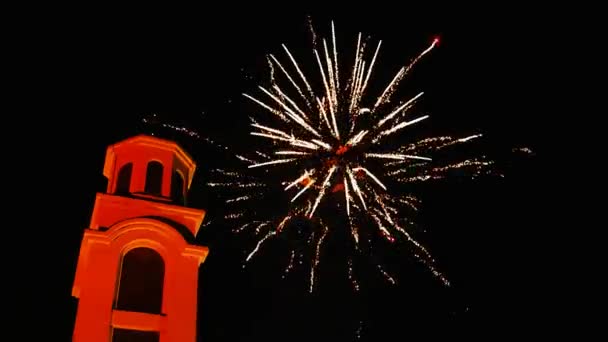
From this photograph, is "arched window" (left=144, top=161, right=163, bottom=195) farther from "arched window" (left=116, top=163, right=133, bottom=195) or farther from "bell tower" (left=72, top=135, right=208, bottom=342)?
"arched window" (left=116, top=163, right=133, bottom=195)

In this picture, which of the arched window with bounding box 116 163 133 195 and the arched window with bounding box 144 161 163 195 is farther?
the arched window with bounding box 144 161 163 195

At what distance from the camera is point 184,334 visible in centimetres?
1844

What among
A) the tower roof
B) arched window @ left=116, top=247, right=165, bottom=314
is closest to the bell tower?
arched window @ left=116, top=247, right=165, bottom=314

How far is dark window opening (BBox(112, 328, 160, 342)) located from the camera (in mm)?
17922

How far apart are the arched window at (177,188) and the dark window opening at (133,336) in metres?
4.32

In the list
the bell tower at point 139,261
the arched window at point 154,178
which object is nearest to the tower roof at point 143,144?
the bell tower at point 139,261

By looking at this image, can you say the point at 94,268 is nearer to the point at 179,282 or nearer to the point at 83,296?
the point at 83,296

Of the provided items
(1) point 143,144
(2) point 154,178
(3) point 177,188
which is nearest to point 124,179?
(2) point 154,178

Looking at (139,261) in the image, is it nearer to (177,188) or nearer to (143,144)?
(177,188)

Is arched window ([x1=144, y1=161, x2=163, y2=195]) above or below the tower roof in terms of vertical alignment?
below

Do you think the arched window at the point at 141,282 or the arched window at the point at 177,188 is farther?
the arched window at the point at 177,188

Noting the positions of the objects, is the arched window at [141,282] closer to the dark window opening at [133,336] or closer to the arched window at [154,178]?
the dark window opening at [133,336]

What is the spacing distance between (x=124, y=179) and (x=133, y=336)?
17.0ft

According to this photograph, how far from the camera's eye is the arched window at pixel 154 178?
21.4 meters
